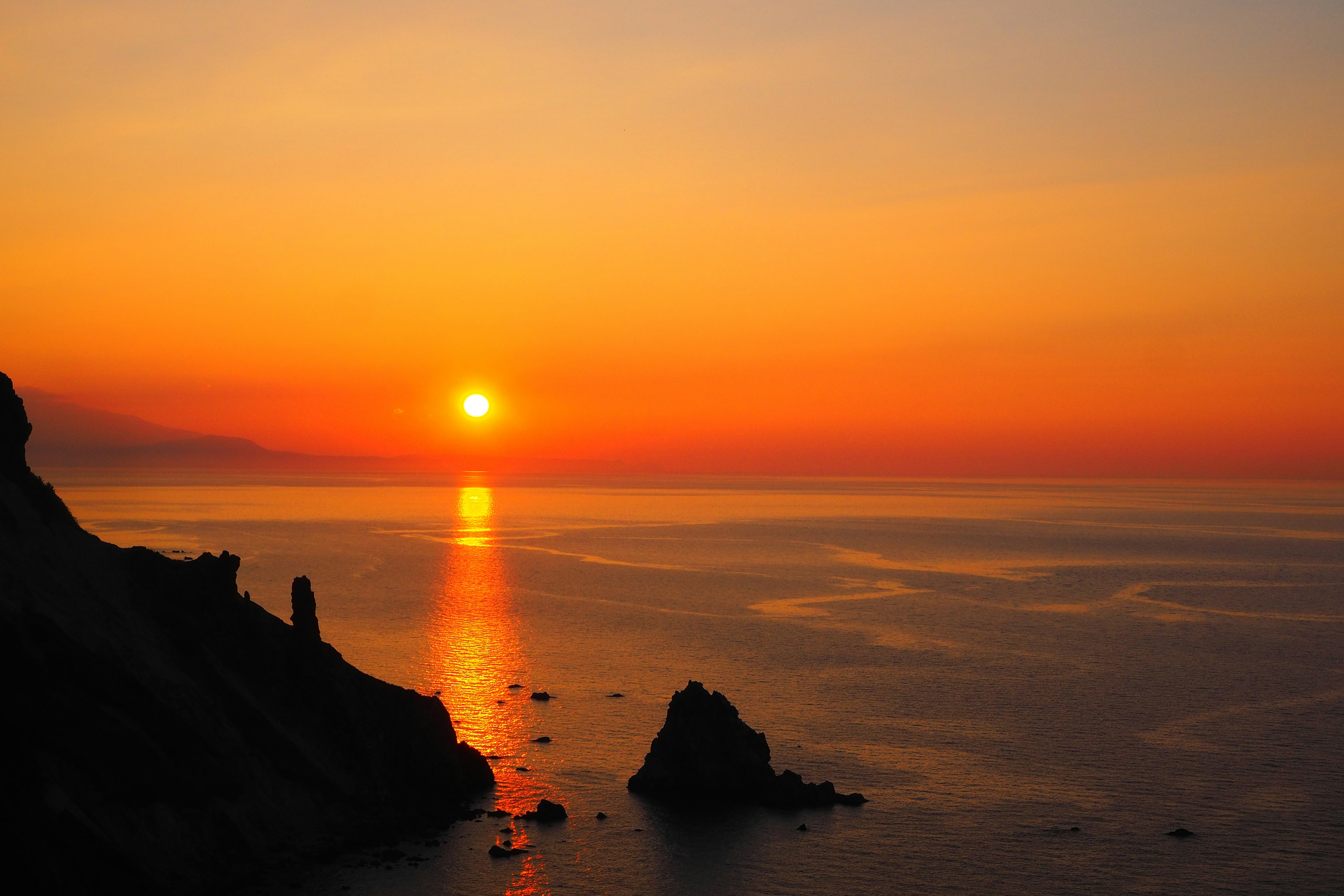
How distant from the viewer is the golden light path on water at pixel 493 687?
56.7 m

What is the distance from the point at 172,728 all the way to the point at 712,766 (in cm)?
2814

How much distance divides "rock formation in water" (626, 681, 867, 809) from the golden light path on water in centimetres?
741

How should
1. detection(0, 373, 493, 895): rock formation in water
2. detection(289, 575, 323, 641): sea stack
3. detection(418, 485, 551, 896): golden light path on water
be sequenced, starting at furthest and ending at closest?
1. detection(418, 485, 551, 896): golden light path on water
2. detection(289, 575, 323, 641): sea stack
3. detection(0, 373, 493, 895): rock formation in water

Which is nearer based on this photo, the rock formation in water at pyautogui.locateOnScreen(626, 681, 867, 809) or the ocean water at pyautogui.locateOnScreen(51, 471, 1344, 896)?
the ocean water at pyautogui.locateOnScreen(51, 471, 1344, 896)

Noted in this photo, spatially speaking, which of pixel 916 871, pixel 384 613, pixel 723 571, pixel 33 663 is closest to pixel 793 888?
pixel 916 871

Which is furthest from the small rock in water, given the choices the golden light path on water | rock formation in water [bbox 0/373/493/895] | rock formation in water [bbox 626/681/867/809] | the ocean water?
rock formation in water [bbox 626/681/867/809]

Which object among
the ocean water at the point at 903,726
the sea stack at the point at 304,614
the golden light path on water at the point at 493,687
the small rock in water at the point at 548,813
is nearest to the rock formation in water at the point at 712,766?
the ocean water at the point at 903,726

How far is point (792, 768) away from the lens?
64250 mm

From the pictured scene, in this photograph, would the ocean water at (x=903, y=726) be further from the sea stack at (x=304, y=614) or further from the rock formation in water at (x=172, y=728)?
the sea stack at (x=304, y=614)

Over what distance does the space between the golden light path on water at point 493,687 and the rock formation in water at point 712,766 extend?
7.41 metres

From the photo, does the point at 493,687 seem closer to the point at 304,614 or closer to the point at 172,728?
the point at 304,614

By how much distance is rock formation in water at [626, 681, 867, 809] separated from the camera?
190 feet

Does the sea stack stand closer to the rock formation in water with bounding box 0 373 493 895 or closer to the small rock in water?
the rock formation in water with bounding box 0 373 493 895

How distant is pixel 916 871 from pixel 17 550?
44.9m
